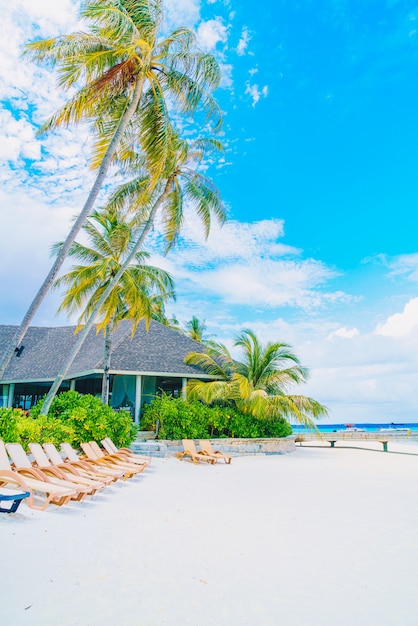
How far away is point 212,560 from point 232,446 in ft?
41.0

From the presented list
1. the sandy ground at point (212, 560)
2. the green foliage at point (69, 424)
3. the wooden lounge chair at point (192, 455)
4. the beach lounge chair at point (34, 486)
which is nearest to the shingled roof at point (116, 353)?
the green foliage at point (69, 424)

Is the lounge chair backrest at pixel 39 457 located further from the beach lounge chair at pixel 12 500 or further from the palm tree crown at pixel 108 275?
the palm tree crown at pixel 108 275

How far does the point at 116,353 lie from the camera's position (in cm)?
1906

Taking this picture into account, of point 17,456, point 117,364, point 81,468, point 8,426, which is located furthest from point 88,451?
point 117,364

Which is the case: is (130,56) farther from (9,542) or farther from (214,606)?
(214,606)

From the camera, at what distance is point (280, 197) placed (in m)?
21.4

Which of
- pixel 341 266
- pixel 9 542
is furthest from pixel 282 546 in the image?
pixel 341 266

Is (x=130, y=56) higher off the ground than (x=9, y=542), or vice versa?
(x=130, y=56)

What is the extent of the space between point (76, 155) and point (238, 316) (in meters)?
17.7

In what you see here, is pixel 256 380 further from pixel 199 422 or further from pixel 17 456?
pixel 17 456

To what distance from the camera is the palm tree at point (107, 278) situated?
16.7 metres

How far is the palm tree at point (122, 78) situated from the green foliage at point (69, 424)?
152cm

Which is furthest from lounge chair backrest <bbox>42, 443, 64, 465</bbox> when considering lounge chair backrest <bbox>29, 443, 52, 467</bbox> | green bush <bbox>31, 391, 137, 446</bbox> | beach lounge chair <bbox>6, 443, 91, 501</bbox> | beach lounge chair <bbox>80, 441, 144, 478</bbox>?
green bush <bbox>31, 391, 137, 446</bbox>

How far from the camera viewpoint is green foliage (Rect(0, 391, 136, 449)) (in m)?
10.2
